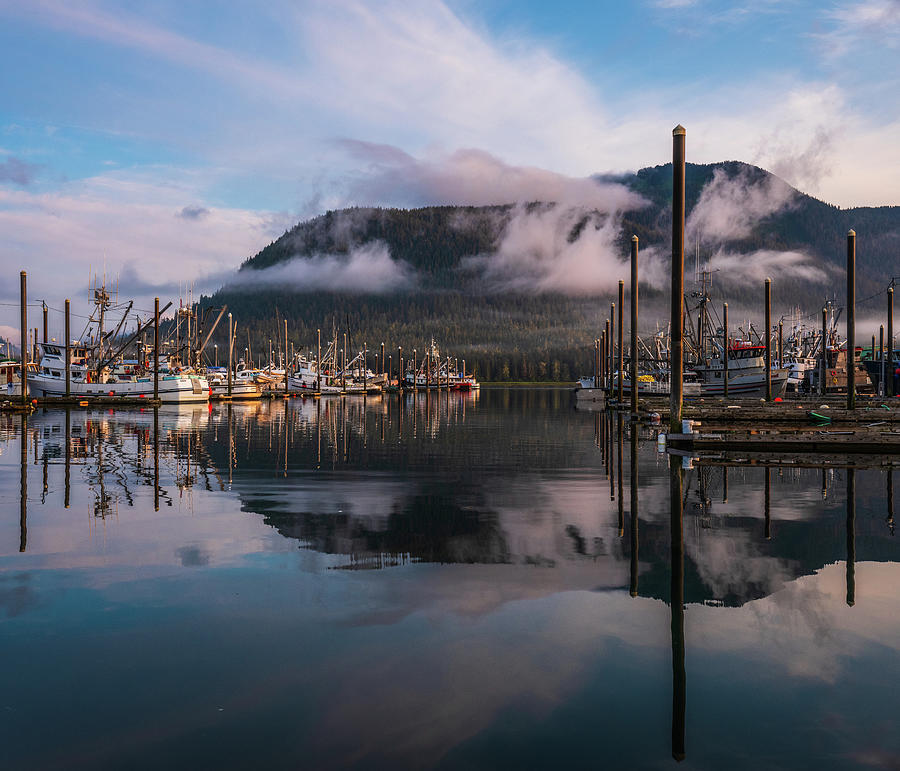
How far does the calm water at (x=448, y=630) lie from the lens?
6461mm

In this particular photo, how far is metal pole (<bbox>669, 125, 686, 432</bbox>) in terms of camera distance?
99.9ft

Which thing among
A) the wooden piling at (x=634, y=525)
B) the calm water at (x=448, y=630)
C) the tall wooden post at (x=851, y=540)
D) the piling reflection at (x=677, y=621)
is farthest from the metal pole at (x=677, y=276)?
the piling reflection at (x=677, y=621)

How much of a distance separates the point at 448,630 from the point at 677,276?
24.6 metres

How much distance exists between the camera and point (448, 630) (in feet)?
30.4

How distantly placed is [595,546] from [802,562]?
3333 mm

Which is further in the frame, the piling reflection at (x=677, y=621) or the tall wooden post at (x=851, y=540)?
the tall wooden post at (x=851, y=540)

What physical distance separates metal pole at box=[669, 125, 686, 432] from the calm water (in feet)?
34.4

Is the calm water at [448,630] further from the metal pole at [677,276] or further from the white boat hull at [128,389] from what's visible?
the white boat hull at [128,389]

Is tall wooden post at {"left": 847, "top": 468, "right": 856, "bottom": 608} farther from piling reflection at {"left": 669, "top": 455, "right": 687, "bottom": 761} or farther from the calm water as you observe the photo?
piling reflection at {"left": 669, "top": 455, "right": 687, "bottom": 761}

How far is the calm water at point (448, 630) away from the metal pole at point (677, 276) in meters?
10.5

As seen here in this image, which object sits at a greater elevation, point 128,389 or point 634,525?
point 128,389

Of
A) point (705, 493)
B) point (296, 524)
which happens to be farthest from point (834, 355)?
point (296, 524)

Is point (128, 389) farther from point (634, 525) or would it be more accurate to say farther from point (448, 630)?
point (448, 630)

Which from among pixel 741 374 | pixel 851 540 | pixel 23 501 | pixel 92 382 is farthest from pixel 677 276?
pixel 92 382
